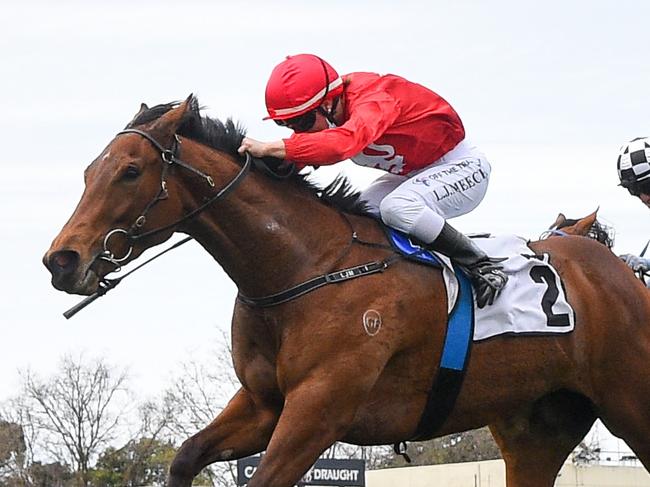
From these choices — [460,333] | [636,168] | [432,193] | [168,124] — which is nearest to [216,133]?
[168,124]

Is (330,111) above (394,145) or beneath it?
above

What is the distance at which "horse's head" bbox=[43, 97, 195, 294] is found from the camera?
21.8 ft

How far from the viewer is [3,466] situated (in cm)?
6138

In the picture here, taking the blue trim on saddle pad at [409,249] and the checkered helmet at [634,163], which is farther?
the checkered helmet at [634,163]

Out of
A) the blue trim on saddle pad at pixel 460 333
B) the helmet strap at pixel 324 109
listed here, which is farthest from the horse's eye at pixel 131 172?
the blue trim on saddle pad at pixel 460 333

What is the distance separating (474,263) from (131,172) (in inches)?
82.9

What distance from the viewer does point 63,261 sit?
662 cm

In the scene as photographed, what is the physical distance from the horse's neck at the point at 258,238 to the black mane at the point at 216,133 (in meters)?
0.12

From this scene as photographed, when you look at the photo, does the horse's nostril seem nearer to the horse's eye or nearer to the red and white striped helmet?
the horse's eye

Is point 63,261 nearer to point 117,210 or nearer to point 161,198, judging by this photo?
point 117,210

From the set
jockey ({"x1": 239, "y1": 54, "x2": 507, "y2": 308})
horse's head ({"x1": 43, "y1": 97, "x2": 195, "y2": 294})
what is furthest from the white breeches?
horse's head ({"x1": 43, "y1": 97, "x2": 195, "y2": 294})

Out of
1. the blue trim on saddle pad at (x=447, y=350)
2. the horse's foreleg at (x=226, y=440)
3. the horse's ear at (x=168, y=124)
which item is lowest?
the horse's foreleg at (x=226, y=440)

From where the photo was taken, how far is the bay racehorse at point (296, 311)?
681 centimetres

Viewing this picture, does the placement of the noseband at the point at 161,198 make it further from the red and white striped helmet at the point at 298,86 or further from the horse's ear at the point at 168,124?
the red and white striped helmet at the point at 298,86
